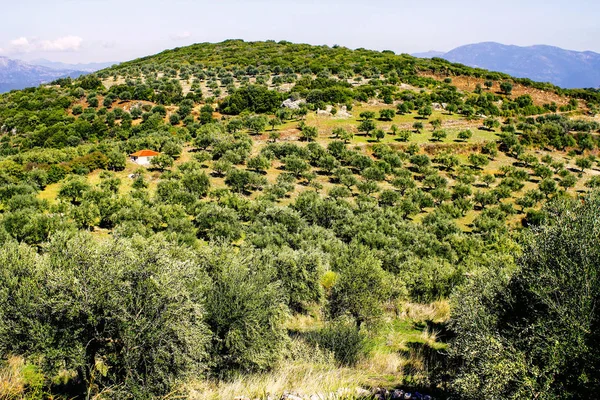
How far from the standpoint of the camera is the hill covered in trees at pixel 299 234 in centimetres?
968

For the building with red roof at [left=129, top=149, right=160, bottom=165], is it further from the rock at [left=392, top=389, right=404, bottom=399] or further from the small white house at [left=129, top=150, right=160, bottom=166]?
the rock at [left=392, top=389, right=404, bottom=399]

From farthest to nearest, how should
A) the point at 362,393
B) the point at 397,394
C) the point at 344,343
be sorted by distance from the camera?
the point at 344,343
the point at 397,394
the point at 362,393

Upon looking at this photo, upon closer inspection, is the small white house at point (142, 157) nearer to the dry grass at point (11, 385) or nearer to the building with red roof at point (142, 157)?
the building with red roof at point (142, 157)

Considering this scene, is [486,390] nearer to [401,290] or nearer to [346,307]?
[346,307]

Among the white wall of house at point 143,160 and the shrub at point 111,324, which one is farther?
the white wall of house at point 143,160

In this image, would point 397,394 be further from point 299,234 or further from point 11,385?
point 299,234

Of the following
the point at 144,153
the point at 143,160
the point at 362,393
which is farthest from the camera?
the point at 144,153

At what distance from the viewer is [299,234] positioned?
112 ft

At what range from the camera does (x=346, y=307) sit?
16.9 metres

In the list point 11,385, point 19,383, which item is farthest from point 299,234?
point 11,385

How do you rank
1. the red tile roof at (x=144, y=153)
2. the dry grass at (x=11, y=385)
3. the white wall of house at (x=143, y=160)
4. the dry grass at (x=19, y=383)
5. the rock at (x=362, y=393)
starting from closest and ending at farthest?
the dry grass at (x=11, y=385) < the dry grass at (x=19, y=383) < the rock at (x=362, y=393) < the white wall of house at (x=143, y=160) < the red tile roof at (x=144, y=153)

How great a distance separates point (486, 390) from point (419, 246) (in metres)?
28.1

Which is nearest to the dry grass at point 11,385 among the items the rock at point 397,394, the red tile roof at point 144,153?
the rock at point 397,394

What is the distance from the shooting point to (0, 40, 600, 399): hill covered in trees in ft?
31.8
